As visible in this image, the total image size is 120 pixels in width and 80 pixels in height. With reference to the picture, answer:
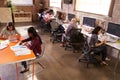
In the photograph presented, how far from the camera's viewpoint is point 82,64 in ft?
11.3

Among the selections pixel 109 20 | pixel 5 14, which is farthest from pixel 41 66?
pixel 5 14

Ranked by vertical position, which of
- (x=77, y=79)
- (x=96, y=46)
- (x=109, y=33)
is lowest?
(x=77, y=79)

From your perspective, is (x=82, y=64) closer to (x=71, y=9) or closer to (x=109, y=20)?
(x=109, y=20)

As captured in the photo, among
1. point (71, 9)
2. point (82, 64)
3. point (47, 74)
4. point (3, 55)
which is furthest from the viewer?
point (71, 9)

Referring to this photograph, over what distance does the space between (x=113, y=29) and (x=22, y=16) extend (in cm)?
612

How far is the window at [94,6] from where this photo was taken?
13.1 ft

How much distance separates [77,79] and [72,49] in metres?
1.69

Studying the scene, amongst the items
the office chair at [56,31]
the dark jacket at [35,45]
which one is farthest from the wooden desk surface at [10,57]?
the office chair at [56,31]

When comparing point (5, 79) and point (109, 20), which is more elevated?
point (109, 20)

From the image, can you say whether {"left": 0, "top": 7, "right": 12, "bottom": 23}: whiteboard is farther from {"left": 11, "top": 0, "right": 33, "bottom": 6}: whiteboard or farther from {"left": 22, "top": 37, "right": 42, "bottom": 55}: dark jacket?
{"left": 22, "top": 37, "right": 42, "bottom": 55}: dark jacket

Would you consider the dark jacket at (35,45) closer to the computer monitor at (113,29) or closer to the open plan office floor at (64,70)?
the open plan office floor at (64,70)

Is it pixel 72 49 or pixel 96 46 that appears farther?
pixel 72 49

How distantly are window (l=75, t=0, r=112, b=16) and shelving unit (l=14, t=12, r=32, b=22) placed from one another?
4.03 meters

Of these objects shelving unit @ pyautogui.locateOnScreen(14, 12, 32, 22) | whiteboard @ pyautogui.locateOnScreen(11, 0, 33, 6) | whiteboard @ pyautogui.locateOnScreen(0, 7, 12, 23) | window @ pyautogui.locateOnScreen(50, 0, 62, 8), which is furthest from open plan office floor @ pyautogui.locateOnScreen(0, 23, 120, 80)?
whiteboard @ pyautogui.locateOnScreen(11, 0, 33, 6)
